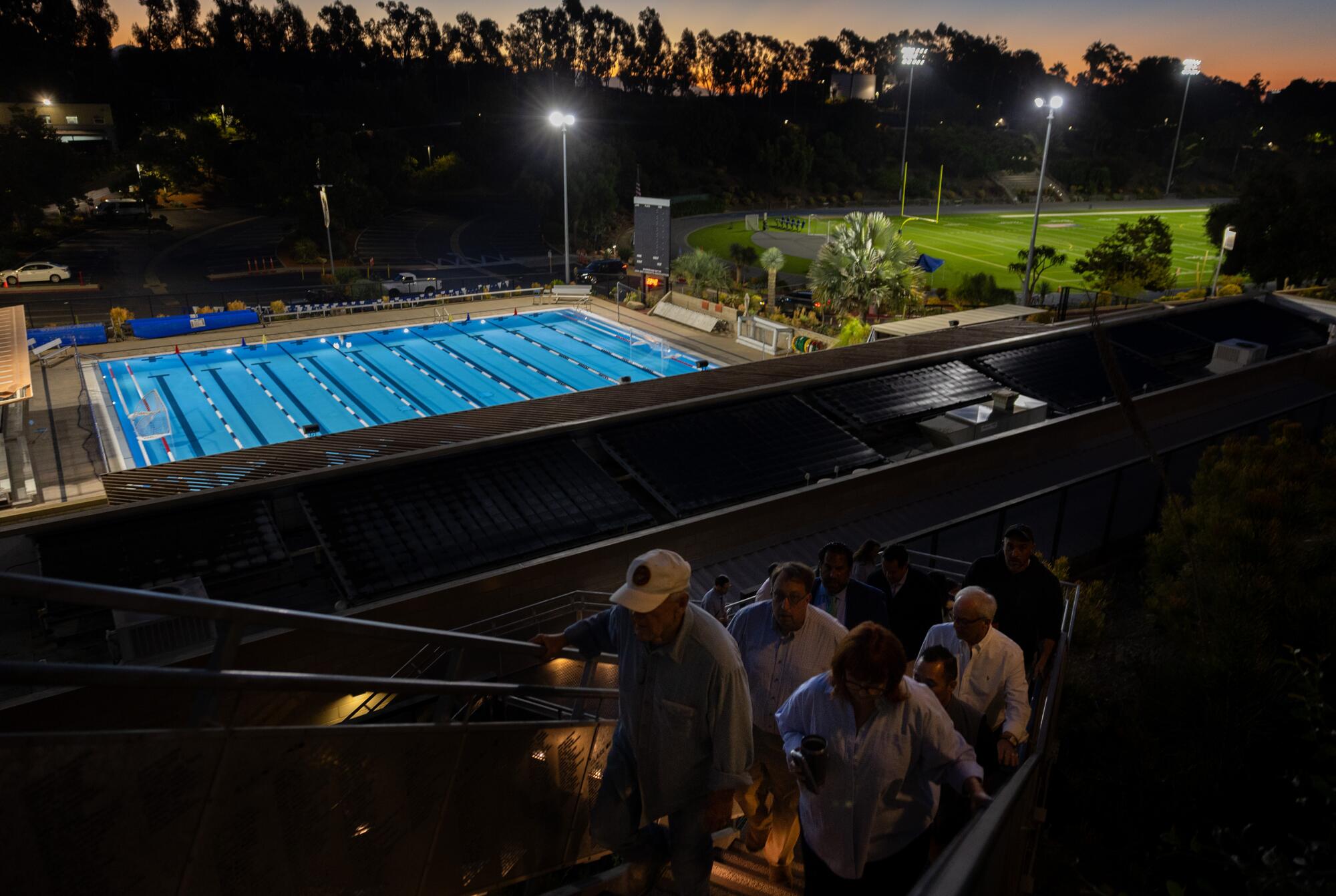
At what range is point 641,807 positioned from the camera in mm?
3520

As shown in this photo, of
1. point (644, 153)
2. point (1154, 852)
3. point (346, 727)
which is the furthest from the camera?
point (644, 153)

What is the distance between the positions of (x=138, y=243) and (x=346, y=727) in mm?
56809

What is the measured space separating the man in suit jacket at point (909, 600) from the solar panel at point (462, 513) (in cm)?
518

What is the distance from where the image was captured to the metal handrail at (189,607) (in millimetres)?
1770

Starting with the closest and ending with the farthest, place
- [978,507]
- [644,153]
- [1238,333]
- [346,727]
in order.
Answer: [346,727] → [978,507] → [1238,333] → [644,153]

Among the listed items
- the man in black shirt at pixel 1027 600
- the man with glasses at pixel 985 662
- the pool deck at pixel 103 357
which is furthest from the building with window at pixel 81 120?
the man with glasses at pixel 985 662

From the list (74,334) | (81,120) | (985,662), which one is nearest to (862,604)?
(985,662)

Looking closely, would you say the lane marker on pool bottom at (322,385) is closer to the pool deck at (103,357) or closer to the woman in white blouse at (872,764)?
→ the pool deck at (103,357)

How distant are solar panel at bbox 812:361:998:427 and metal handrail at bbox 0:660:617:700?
11691 millimetres

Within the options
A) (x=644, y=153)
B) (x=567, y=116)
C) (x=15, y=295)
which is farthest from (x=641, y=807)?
(x=644, y=153)

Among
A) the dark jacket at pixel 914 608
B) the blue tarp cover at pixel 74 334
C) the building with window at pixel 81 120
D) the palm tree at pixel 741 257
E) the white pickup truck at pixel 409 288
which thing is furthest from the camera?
→ the building with window at pixel 81 120

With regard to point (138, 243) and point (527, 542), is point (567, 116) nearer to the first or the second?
point (527, 542)

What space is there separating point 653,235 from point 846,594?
2766 centimetres

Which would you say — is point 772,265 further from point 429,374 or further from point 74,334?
point 74,334
